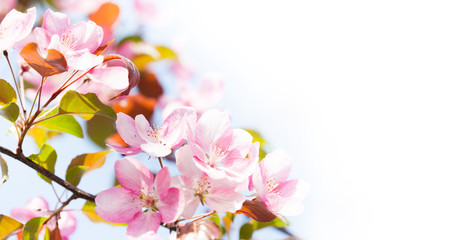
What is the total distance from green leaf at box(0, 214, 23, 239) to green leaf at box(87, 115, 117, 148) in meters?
0.48

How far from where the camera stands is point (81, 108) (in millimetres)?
858

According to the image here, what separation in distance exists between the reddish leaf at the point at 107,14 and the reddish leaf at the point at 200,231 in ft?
3.08

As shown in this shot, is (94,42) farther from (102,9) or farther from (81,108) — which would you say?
A: (102,9)

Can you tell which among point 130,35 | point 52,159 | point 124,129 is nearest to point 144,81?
point 130,35

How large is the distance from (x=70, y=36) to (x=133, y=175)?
305 millimetres

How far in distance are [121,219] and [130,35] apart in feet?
3.32

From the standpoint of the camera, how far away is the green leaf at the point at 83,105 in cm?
83

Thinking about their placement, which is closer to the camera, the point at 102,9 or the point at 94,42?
the point at 94,42

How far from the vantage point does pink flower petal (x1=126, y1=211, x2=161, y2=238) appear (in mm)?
751

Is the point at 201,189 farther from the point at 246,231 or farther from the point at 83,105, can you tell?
the point at 246,231

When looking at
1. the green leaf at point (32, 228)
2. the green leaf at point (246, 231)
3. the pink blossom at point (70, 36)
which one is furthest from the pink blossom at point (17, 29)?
the green leaf at point (246, 231)

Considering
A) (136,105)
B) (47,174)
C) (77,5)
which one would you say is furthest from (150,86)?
(47,174)

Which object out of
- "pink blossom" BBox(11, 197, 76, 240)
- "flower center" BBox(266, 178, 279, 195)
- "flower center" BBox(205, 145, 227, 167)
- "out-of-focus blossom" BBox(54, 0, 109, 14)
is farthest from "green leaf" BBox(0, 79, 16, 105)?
"out-of-focus blossom" BBox(54, 0, 109, 14)

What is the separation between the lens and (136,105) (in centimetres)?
144
